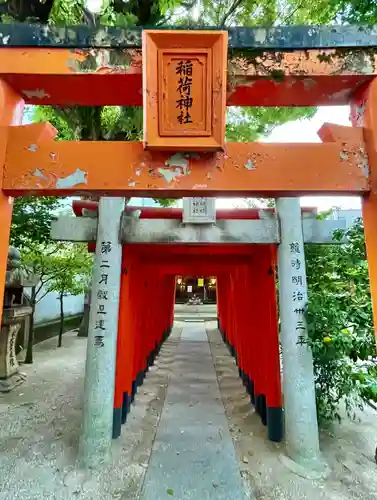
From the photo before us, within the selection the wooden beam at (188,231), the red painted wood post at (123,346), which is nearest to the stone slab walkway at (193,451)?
the red painted wood post at (123,346)

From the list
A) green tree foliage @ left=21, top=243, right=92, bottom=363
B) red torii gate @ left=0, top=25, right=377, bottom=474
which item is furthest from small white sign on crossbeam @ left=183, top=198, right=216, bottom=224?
green tree foliage @ left=21, top=243, right=92, bottom=363

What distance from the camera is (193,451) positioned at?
469 centimetres

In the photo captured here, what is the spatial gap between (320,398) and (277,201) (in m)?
2.98

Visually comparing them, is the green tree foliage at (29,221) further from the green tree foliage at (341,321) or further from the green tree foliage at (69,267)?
the green tree foliage at (341,321)

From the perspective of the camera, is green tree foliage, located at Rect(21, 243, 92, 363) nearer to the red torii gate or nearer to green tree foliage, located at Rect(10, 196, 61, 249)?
green tree foliage, located at Rect(10, 196, 61, 249)

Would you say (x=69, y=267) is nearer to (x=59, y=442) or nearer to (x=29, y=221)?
(x=29, y=221)

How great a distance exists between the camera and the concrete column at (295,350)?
413 centimetres

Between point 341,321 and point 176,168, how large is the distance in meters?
2.94

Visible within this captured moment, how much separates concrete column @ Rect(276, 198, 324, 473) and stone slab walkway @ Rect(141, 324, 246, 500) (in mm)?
945

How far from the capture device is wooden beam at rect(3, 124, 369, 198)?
2.13 m

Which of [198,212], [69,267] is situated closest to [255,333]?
[198,212]

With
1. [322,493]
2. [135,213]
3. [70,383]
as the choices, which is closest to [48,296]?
[70,383]

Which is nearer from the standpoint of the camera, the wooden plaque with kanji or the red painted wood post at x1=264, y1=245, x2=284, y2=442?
the wooden plaque with kanji

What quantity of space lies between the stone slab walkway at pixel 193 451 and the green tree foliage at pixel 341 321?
1.69 m
